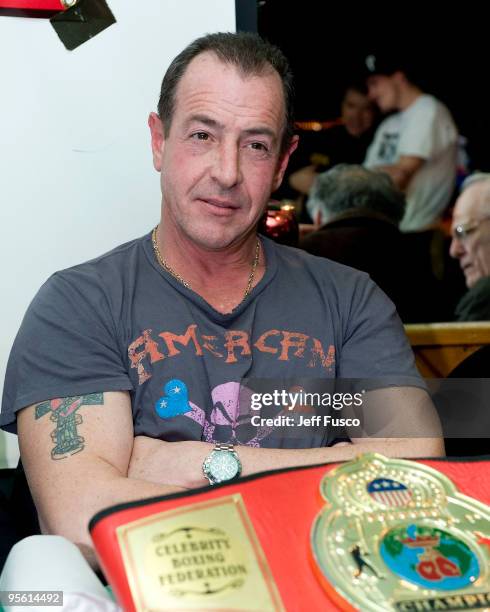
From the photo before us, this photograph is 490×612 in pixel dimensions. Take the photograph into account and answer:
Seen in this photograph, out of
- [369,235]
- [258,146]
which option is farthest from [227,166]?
[369,235]

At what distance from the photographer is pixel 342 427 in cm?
169

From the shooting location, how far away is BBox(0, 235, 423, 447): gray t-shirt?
5.01ft

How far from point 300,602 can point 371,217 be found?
213cm

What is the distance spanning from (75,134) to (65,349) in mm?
652

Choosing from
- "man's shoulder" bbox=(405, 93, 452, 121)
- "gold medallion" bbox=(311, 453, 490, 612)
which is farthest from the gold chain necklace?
"man's shoulder" bbox=(405, 93, 452, 121)

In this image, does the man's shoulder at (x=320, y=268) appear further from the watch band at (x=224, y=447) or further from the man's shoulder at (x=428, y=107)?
the man's shoulder at (x=428, y=107)

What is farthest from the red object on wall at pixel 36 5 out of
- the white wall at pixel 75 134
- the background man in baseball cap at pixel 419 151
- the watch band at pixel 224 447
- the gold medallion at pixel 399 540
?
the background man in baseball cap at pixel 419 151

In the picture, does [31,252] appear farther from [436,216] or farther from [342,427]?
[436,216]

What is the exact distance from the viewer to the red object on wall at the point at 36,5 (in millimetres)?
1851

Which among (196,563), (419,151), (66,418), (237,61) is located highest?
(237,61)

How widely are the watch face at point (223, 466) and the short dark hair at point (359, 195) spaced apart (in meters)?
1.68

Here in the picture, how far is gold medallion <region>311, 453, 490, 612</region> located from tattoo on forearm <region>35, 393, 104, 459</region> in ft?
1.77

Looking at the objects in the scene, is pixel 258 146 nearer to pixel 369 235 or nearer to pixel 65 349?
pixel 65 349

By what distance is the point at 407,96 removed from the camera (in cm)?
445
